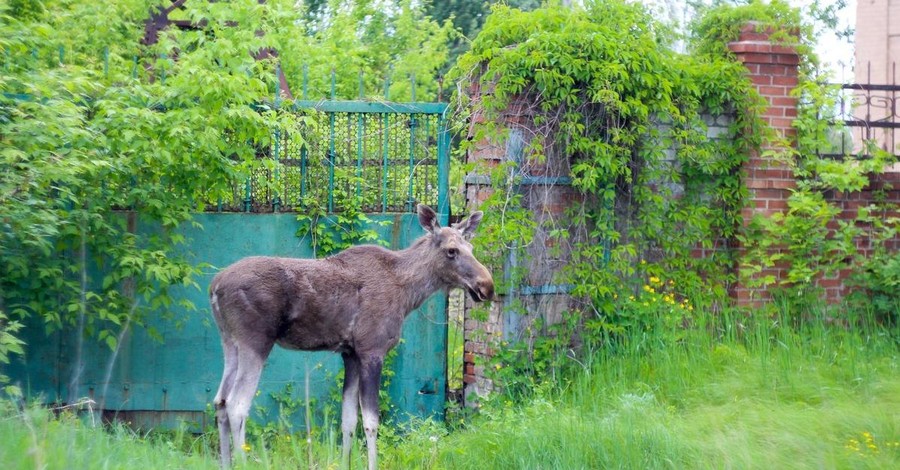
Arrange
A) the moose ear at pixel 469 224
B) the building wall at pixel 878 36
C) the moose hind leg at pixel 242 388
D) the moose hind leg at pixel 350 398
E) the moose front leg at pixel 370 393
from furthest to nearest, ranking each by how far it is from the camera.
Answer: the building wall at pixel 878 36 → the moose ear at pixel 469 224 → the moose hind leg at pixel 350 398 → the moose front leg at pixel 370 393 → the moose hind leg at pixel 242 388

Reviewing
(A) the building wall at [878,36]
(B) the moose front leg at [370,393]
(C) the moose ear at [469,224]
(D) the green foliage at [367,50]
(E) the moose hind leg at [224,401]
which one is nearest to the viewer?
(E) the moose hind leg at [224,401]

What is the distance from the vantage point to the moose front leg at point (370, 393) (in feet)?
24.5

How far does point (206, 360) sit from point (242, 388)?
1843 millimetres

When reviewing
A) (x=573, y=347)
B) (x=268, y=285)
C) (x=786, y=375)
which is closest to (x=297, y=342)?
(x=268, y=285)

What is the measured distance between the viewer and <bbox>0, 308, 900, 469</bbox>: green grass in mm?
6195

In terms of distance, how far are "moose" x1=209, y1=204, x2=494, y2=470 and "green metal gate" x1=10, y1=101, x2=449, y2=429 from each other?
1.24 m

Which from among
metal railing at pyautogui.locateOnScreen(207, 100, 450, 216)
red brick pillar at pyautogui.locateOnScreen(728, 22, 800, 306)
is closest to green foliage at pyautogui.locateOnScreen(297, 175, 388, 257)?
metal railing at pyautogui.locateOnScreen(207, 100, 450, 216)

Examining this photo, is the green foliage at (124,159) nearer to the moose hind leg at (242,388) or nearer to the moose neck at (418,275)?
the moose hind leg at (242,388)

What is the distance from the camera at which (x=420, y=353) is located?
924 centimetres

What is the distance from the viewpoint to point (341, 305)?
24.9ft

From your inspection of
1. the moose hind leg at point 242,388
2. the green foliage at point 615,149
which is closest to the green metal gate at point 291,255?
the green foliage at point 615,149

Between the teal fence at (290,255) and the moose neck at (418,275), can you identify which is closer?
the moose neck at (418,275)

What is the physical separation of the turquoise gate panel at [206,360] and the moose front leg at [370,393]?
147 centimetres

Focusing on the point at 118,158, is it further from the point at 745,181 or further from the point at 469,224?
the point at 745,181
